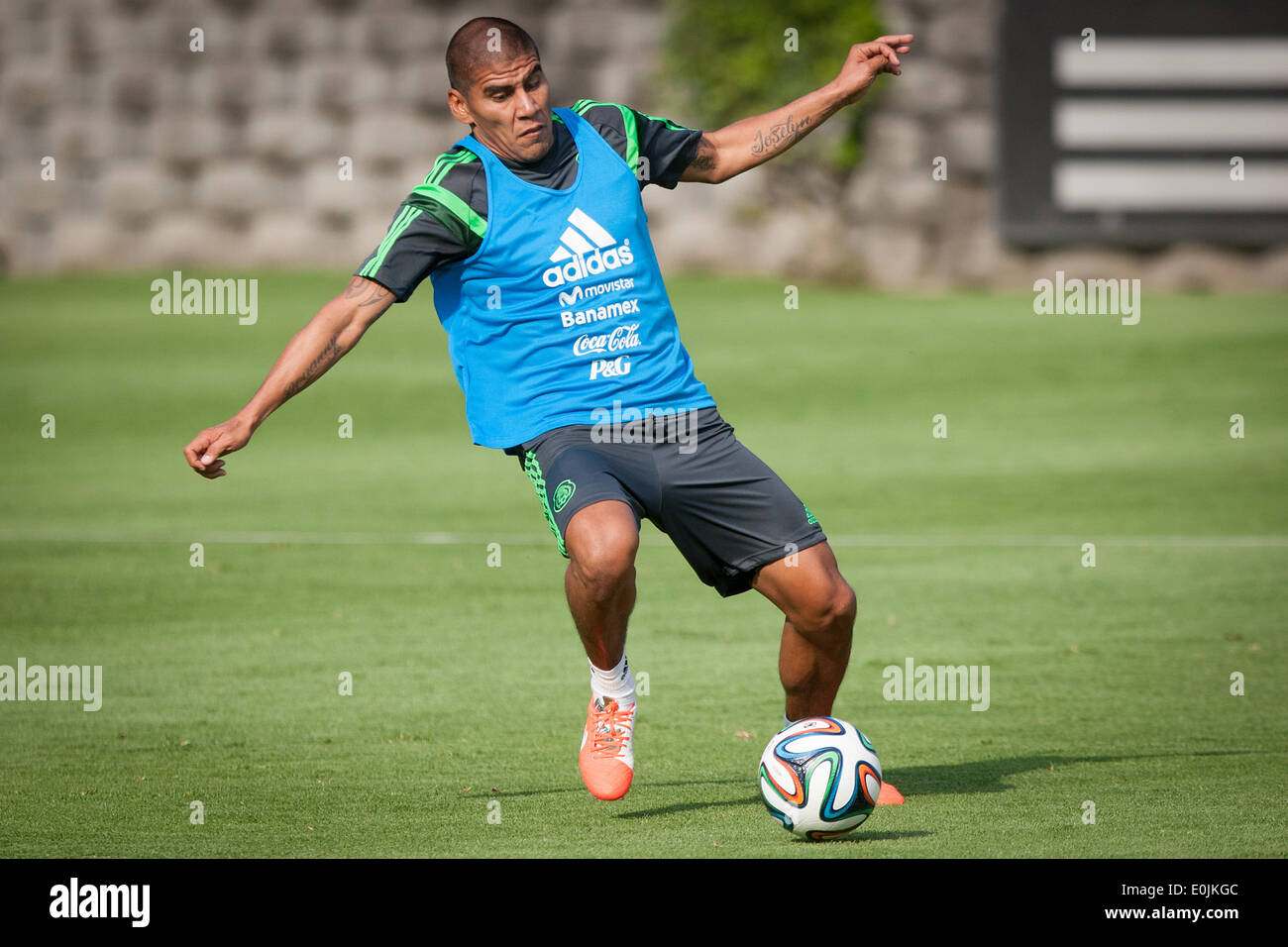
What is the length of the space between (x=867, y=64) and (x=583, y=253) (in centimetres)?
136

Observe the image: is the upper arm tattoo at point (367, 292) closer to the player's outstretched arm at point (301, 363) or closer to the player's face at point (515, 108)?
the player's outstretched arm at point (301, 363)

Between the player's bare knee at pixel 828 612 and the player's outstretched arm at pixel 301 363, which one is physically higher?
the player's outstretched arm at pixel 301 363

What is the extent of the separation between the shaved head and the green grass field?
8.00 ft

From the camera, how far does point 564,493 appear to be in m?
5.73

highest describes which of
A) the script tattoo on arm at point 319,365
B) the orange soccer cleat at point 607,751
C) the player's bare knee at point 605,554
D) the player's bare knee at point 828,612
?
the script tattoo on arm at point 319,365

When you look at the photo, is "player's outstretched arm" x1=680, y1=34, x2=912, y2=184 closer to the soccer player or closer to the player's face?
the soccer player

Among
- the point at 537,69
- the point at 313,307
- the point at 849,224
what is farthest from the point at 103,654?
the point at 849,224

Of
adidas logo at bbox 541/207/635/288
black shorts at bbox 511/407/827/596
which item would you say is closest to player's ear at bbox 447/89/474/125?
adidas logo at bbox 541/207/635/288

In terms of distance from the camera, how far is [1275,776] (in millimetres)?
6512

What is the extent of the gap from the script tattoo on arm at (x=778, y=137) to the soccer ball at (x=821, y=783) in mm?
2158

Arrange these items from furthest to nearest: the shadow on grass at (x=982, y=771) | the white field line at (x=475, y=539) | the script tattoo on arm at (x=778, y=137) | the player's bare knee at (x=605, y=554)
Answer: the white field line at (x=475, y=539) → the script tattoo on arm at (x=778, y=137) → the shadow on grass at (x=982, y=771) → the player's bare knee at (x=605, y=554)

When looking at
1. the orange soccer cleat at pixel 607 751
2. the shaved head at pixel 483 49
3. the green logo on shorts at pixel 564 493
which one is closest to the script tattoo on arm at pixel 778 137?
the shaved head at pixel 483 49

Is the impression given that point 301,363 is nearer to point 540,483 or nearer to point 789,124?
point 540,483

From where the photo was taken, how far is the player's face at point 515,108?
584cm
